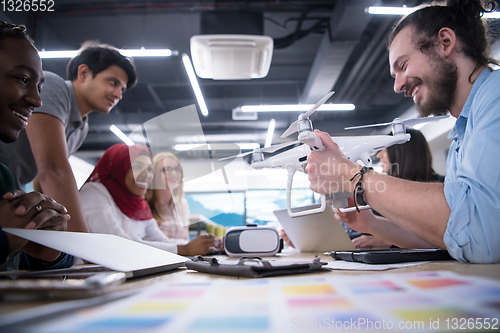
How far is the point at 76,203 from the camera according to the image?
866mm

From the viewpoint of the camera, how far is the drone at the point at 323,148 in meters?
0.68

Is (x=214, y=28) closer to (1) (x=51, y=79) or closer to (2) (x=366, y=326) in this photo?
(1) (x=51, y=79)

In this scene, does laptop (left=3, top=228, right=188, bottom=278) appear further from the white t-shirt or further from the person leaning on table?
the white t-shirt

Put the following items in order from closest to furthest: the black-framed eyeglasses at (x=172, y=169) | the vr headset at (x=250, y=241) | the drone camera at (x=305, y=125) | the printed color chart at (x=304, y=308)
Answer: the printed color chart at (x=304, y=308) < the drone camera at (x=305, y=125) < the vr headset at (x=250, y=241) < the black-framed eyeglasses at (x=172, y=169)

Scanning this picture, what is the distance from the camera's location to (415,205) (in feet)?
1.81

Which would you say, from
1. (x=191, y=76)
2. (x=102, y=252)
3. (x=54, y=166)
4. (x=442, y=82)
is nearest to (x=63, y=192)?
(x=54, y=166)

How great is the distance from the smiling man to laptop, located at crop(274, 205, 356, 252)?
744 millimetres

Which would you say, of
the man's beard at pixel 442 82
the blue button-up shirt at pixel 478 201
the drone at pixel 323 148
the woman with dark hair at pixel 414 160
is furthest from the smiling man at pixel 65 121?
the woman with dark hair at pixel 414 160

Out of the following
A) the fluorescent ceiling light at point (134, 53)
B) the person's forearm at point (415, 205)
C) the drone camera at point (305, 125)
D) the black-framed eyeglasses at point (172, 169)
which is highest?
the fluorescent ceiling light at point (134, 53)

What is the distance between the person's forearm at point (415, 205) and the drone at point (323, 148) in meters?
0.14

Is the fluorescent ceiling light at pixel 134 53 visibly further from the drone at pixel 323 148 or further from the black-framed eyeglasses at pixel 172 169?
the drone at pixel 323 148

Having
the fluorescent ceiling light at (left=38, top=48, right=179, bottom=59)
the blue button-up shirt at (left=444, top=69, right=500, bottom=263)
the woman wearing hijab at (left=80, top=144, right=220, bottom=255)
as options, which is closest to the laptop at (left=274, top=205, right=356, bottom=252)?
the woman wearing hijab at (left=80, top=144, right=220, bottom=255)

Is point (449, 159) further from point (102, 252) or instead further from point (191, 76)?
point (191, 76)

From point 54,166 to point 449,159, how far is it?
1.24m
